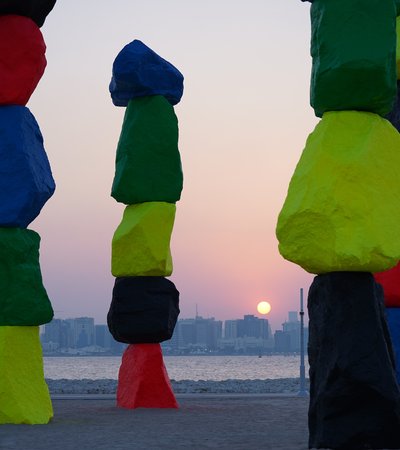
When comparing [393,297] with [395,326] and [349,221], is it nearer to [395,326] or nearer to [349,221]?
[395,326]

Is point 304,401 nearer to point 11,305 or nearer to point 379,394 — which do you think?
point 11,305

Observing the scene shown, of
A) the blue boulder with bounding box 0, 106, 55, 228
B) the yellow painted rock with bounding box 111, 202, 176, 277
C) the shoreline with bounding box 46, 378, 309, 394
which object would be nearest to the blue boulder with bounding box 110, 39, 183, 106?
the yellow painted rock with bounding box 111, 202, 176, 277

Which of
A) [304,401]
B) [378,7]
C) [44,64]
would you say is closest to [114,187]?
[44,64]

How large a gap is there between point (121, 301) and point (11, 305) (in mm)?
3574

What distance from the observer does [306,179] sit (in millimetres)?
10750

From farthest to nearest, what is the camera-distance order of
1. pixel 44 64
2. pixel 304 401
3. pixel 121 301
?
pixel 304 401
pixel 121 301
pixel 44 64

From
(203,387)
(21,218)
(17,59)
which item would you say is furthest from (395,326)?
(203,387)

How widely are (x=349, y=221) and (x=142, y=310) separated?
7.46 metres

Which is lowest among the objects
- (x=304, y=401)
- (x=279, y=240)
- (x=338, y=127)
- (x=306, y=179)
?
(x=304, y=401)

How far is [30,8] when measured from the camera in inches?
574

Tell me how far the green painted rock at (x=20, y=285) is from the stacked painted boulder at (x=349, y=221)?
501cm

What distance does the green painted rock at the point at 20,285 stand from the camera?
45.8ft

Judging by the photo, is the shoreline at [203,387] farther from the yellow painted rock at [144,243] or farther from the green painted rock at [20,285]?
the green painted rock at [20,285]

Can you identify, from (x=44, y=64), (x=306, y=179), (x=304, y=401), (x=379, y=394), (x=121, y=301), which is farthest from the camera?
(x=304, y=401)
